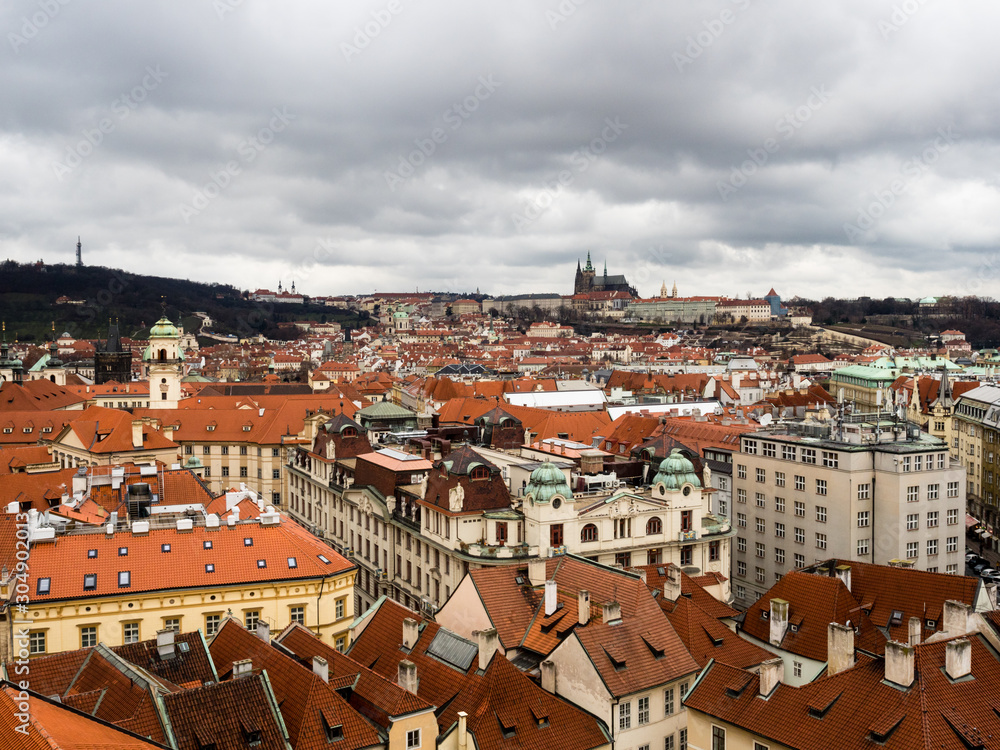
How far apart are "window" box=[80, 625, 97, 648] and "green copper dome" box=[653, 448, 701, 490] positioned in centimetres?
2885

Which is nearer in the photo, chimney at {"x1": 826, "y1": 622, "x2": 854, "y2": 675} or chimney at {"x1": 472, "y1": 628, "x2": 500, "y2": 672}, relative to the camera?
chimney at {"x1": 826, "y1": 622, "x2": 854, "y2": 675}

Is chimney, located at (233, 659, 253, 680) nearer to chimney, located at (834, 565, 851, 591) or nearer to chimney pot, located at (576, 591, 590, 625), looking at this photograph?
chimney pot, located at (576, 591, 590, 625)

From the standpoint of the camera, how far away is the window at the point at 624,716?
100 feet

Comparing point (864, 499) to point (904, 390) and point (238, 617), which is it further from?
point (904, 390)

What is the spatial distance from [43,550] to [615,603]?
22.6 m

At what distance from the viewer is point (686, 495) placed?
50.5m

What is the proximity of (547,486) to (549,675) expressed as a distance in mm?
15148

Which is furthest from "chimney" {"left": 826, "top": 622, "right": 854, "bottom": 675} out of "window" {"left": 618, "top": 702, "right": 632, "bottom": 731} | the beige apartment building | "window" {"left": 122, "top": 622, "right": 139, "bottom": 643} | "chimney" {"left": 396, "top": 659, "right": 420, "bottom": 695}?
the beige apartment building

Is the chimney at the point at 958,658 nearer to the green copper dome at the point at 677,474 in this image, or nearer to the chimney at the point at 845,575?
the chimney at the point at 845,575

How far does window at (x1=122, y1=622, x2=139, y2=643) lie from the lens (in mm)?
36281

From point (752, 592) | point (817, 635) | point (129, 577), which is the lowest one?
point (752, 592)

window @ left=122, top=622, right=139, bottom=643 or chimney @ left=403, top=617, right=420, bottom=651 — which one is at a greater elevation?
chimney @ left=403, top=617, right=420, bottom=651

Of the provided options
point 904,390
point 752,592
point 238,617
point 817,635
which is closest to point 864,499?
point 752,592

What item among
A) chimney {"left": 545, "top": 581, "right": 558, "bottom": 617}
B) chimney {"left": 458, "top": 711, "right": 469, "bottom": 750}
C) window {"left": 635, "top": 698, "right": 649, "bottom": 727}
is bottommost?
window {"left": 635, "top": 698, "right": 649, "bottom": 727}
